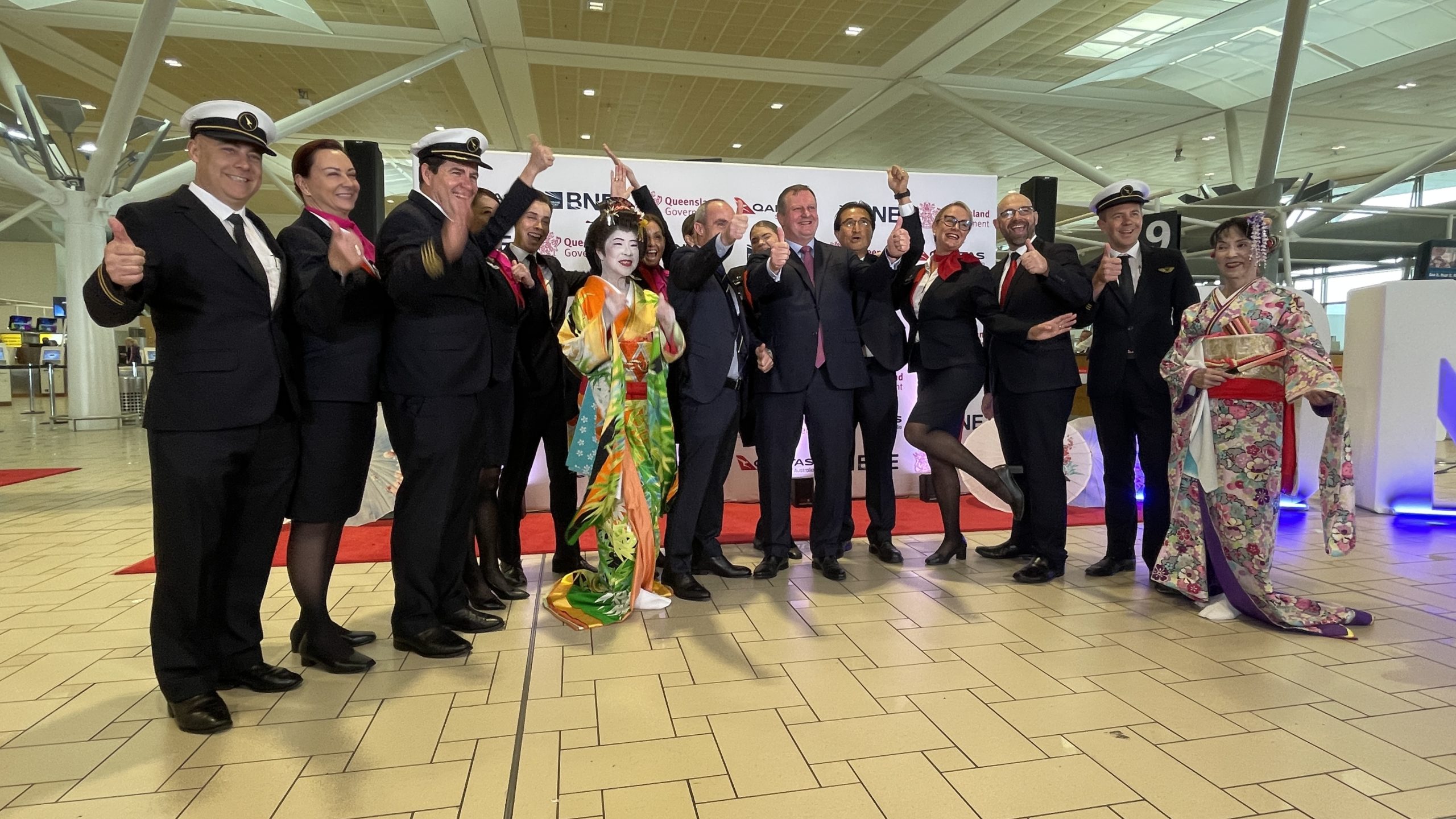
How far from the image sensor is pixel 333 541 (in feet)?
9.43

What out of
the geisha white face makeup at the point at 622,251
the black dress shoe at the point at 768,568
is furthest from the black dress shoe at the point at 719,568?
the geisha white face makeup at the point at 622,251

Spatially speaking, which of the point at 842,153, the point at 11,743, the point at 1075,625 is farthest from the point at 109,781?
the point at 842,153

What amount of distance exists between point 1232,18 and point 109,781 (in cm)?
1340

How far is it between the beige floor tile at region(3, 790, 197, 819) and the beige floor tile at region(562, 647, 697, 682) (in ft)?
3.79

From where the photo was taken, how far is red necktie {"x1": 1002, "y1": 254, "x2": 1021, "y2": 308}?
4.15m

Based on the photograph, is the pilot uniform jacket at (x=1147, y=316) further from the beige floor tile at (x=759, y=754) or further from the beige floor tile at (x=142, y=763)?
the beige floor tile at (x=142, y=763)

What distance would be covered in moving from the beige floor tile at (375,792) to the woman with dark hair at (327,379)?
0.83m

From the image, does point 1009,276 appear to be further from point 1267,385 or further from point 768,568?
point 768,568

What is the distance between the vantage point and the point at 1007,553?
178 inches

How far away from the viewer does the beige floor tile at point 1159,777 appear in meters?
1.97

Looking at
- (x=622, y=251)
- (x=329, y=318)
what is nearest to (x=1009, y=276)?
(x=622, y=251)

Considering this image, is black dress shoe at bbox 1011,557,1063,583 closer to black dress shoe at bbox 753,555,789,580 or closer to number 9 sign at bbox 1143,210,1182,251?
black dress shoe at bbox 753,555,789,580

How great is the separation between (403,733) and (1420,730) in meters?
3.09

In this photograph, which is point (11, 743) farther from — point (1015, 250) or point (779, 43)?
point (779, 43)
